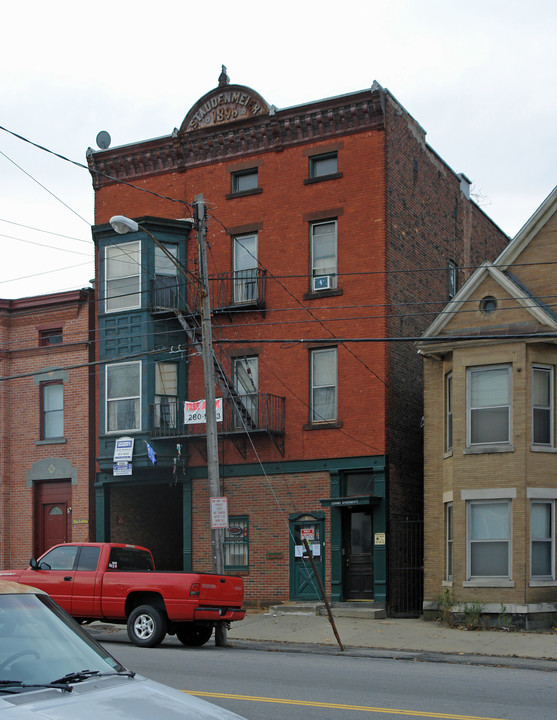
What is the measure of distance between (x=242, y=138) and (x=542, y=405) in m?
11.3

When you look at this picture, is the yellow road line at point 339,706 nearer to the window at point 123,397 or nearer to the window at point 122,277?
the window at point 123,397

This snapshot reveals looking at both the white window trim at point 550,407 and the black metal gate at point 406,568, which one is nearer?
the white window trim at point 550,407

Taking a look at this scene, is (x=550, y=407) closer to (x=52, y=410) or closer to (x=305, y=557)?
(x=305, y=557)

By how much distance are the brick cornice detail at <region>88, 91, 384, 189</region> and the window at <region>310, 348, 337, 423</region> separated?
581 cm

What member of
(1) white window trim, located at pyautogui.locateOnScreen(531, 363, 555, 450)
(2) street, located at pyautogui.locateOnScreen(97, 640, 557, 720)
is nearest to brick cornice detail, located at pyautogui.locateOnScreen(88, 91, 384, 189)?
(1) white window trim, located at pyautogui.locateOnScreen(531, 363, 555, 450)

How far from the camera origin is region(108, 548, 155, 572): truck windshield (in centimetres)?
1756

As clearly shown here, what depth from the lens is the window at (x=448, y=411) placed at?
2286 cm

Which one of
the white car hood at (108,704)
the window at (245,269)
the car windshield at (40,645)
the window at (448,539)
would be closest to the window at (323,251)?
the window at (245,269)

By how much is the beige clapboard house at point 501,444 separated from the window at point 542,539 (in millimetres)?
24

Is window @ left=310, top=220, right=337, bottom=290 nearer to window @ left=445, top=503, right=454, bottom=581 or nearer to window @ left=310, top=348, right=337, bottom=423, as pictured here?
window @ left=310, top=348, right=337, bottom=423

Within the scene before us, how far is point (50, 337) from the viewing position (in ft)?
95.6

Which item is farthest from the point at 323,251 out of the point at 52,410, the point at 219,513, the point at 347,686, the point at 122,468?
the point at 347,686

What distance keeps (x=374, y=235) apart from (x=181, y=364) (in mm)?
6541

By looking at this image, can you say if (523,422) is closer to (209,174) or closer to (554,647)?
(554,647)
